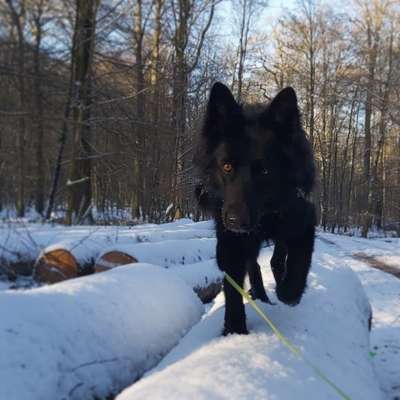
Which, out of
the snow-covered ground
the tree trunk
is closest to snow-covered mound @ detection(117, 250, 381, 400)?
the snow-covered ground

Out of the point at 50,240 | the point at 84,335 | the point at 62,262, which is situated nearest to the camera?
the point at 84,335

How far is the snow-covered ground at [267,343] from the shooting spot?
1.76 m

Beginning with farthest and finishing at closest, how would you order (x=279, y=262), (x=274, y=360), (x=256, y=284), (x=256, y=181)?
1. (x=256, y=284)
2. (x=279, y=262)
3. (x=256, y=181)
4. (x=274, y=360)

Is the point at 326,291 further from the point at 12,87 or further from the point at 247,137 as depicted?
the point at 12,87

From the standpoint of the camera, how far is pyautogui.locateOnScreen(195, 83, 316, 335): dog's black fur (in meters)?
2.79

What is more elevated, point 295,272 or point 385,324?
point 295,272

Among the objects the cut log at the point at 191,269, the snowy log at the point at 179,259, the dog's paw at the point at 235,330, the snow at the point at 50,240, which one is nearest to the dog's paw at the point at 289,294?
the dog's paw at the point at 235,330

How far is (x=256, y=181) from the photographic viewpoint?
2.80 m

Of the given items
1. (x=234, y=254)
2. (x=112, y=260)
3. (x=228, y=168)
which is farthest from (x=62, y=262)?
(x=228, y=168)

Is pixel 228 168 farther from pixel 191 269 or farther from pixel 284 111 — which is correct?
pixel 191 269

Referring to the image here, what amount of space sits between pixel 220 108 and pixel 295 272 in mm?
1279

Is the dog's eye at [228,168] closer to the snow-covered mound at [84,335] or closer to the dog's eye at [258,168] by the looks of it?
the dog's eye at [258,168]

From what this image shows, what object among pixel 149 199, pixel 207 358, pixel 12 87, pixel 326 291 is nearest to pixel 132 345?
pixel 207 358

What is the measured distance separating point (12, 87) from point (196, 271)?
320 centimetres
